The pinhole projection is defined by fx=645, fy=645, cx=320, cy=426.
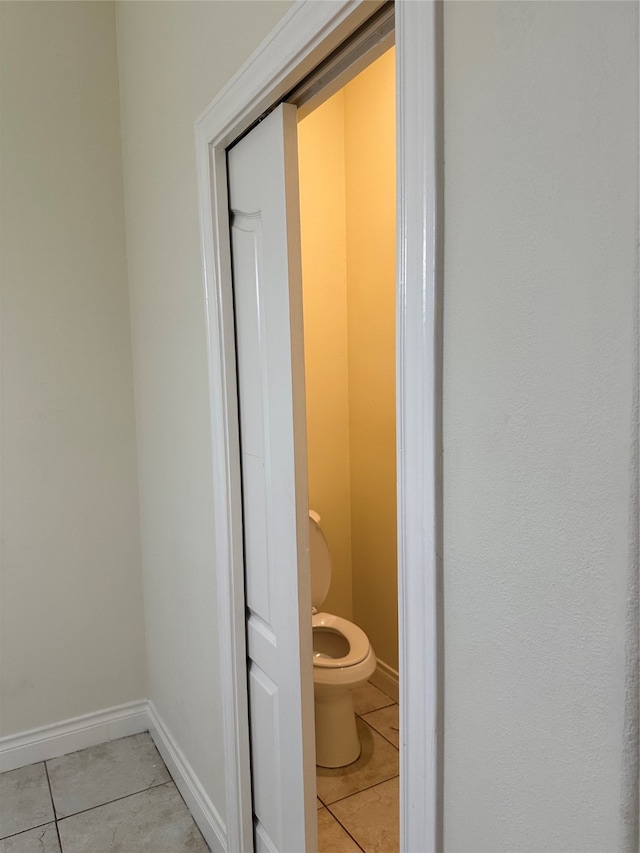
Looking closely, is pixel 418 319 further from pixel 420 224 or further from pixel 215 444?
pixel 215 444

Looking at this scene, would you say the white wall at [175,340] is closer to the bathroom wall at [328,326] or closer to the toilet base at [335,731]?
the toilet base at [335,731]

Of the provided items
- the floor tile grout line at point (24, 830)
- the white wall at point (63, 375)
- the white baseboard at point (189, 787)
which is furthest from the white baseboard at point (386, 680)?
the floor tile grout line at point (24, 830)

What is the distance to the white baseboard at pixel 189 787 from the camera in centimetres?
182

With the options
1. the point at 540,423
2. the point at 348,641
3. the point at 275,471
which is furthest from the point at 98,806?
the point at 540,423

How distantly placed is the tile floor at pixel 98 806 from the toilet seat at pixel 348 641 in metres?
0.63

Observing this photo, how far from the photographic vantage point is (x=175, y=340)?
1899 mm

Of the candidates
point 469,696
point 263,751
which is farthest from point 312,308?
point 469,696

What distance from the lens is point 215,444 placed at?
5.30 feet

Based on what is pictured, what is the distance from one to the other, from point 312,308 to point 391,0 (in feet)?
5.91

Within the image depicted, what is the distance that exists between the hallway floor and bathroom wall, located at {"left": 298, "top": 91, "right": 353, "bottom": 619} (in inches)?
23.6

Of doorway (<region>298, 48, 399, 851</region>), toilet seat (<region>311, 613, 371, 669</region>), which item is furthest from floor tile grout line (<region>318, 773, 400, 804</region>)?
toilet seat (<region>311, 613, 371, 669</region>)

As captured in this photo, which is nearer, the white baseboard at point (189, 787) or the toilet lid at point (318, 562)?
the white baseboard at point (189, 787)

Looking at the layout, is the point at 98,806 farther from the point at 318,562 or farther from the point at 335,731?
the point at 318,562

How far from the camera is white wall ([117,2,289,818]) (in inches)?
64.7
